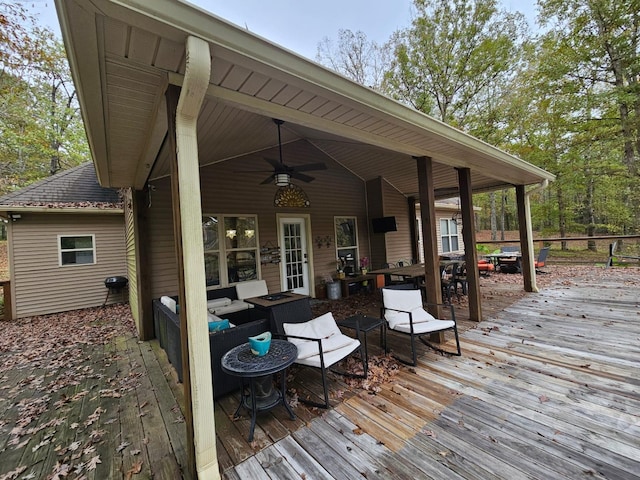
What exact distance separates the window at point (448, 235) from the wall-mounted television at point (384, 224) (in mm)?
4591

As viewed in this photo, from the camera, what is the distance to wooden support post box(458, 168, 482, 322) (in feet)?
14.8

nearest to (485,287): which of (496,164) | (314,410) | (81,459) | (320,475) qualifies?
(496,164)

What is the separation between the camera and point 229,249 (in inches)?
225

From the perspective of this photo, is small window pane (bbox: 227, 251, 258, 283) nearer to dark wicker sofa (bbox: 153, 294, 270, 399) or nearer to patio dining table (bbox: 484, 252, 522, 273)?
dark wicker sofa (bbox: 153, 294, 270, 399)

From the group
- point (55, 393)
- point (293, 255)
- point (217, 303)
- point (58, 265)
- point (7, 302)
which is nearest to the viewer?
point (55, 393)

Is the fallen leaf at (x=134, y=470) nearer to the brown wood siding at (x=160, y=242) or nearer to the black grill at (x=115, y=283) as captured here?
the brown wood siding at (x=160, y=242)

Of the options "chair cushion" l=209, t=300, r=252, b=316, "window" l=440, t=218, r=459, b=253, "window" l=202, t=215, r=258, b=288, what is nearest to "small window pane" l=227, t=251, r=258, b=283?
"window" l=202, t=215, r=258, b=288

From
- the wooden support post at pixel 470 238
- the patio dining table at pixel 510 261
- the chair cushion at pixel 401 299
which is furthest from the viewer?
the patio dining table at pixel 510 261

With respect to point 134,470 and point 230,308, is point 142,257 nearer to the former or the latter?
point 230,308

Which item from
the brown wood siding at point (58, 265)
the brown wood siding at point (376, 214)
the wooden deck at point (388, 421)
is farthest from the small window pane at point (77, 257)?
the brown wood siding at point (376, 214)

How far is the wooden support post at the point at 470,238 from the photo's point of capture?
452 centimetres

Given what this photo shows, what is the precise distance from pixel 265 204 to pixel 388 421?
5.01 meters

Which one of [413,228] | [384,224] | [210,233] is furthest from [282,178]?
[413,228]

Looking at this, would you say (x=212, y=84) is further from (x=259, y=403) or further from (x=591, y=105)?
(x=591, y=105)
